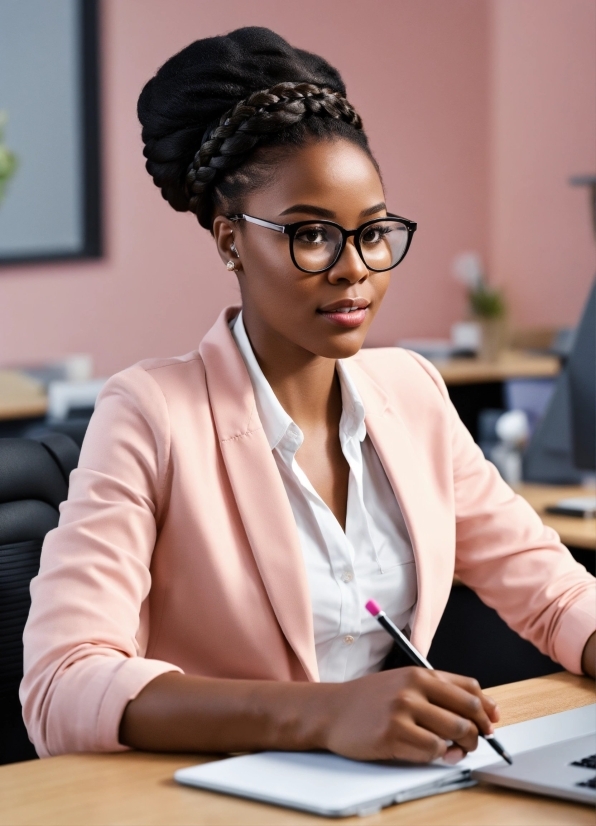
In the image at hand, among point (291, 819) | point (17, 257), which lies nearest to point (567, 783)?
point (291, 819)

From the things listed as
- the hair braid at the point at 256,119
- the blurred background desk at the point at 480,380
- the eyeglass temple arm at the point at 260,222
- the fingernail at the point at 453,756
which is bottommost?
the blurred background desk at the point at 480,380

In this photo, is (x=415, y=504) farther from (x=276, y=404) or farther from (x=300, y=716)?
(x=300, y=716)

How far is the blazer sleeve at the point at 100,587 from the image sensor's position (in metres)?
1.02

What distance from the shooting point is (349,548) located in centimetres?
127

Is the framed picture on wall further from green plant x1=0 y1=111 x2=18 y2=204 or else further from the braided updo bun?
the braided updo bun

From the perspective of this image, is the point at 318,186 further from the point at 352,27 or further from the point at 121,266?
the point at 352,27

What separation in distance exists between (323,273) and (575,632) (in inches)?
19.1

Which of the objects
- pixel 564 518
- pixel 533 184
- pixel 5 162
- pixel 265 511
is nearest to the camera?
pixel 265 511

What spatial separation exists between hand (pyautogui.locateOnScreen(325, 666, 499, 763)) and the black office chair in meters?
0.56

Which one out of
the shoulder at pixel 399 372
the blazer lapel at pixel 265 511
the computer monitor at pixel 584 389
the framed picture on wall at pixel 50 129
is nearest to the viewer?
the blazer lapel at pixel 265 511

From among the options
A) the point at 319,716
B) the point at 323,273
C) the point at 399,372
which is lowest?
the point at 319,716

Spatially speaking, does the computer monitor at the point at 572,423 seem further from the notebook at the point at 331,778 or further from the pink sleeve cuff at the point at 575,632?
the notebook at the point at 331,778

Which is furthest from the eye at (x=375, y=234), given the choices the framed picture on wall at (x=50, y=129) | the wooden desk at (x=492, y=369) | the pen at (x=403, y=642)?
the framed picture on wall at (x=50, y=129)

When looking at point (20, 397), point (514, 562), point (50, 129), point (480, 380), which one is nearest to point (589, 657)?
point (514, 562)
